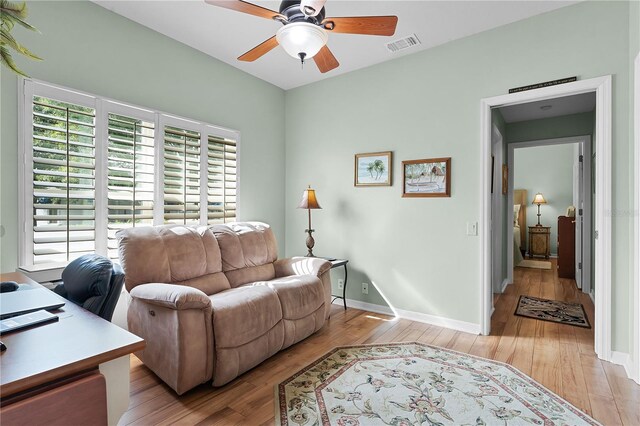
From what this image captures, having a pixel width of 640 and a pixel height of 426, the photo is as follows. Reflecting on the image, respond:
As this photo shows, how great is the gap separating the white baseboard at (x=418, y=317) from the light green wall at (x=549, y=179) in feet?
19.6

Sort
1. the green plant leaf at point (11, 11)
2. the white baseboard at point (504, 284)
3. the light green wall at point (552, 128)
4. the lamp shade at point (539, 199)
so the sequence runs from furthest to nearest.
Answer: the lamp shade at point (539, 199)
the white baseboard at point (504, 284)
the light green wall at point (552, 128)
the green plant leaf at point (11, 11)

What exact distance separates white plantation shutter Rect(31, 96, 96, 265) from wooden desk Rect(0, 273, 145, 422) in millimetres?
1610

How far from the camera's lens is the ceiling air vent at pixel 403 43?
3.25 metres

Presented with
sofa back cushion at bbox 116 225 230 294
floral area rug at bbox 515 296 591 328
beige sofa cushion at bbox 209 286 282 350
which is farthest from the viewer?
floral area rug at bbox 515 296 591 328

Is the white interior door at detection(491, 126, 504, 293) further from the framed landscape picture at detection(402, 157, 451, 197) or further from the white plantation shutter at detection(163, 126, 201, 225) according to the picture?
the white plantation shutter at detection(163, 126, 201, 225)

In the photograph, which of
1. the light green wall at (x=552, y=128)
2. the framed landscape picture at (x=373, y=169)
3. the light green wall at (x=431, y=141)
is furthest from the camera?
the light green wall at (x=552, y=128)

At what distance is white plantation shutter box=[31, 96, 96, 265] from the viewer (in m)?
2.40

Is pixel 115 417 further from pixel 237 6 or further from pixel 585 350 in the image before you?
pixel 585 350

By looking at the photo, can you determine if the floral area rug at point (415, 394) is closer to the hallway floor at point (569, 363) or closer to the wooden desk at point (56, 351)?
the hallway floor at point (569, 363)

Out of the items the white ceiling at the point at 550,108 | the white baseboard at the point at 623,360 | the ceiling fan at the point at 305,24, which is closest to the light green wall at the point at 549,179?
the white ceiling at the point at 550,108

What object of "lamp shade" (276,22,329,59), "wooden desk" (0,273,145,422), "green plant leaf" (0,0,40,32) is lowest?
"wooden desk" (0,273,145,422)

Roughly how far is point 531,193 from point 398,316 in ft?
21.6

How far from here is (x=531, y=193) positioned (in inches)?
326

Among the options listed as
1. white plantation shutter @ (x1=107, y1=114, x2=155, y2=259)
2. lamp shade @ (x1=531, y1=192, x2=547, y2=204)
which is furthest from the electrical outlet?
lamp shade @ (x1=531, y1=192, x2=547, y2=204)
